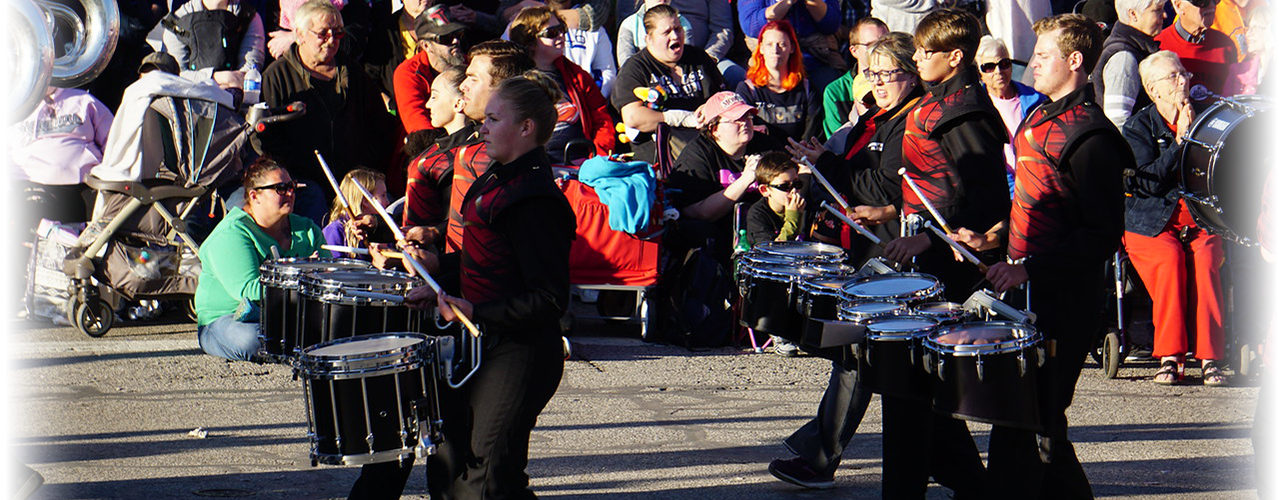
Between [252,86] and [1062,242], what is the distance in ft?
18.4

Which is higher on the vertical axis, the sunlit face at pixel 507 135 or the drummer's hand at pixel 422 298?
the sunlit face at pixel 507 135

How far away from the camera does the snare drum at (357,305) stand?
452 centimetres

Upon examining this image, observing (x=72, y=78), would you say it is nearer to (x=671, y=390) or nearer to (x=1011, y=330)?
(x=671, y=390)

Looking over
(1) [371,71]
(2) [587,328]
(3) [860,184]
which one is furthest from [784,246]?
(1) [371,71]

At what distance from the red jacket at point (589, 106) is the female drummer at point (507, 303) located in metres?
4.52

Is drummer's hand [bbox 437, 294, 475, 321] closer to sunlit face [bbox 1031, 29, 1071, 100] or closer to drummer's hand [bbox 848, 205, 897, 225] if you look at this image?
drummer's hand [bbox 848, 205, 897, 225]

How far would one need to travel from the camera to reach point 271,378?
23.1ft

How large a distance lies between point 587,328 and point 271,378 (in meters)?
2.23

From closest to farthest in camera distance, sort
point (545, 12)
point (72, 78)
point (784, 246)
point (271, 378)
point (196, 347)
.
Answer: point (784, 246)
point (72, 78)
point (271, 378)
point (196, 347)
point (545, 12)

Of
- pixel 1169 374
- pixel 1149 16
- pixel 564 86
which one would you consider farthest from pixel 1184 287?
Result: pixel 564 86

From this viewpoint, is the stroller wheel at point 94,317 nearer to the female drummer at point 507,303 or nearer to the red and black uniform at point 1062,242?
the female drummer at point 507,303

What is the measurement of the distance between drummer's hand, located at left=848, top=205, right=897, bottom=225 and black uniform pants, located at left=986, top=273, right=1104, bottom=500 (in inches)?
38.4

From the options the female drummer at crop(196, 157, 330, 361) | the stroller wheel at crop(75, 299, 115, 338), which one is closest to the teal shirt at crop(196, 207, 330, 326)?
the female drummer at crop(196, 157, 330, 361)

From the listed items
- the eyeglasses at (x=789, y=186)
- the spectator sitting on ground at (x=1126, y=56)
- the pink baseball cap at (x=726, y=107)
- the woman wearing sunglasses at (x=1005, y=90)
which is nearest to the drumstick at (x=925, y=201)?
the woman wearing sunglasses at (x=1005, y=90)
